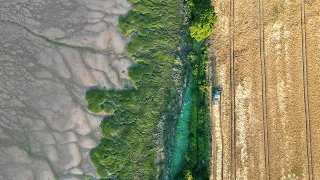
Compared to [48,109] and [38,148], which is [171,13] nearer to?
[48,109]

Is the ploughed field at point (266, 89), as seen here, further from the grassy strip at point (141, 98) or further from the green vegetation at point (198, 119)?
the grassy strip at point (141, 98)

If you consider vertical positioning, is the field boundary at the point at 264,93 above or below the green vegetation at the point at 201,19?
below

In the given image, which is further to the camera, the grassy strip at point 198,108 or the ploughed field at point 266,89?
the ploughed field at point 266,89

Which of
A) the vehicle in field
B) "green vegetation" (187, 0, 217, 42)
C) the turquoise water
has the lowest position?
the turquoise water

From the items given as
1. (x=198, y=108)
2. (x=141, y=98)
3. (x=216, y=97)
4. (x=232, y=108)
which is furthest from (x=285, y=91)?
(x=141, y=98)

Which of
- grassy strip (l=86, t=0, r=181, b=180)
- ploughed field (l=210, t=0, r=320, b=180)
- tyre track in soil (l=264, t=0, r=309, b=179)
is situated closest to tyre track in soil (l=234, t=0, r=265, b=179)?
ploughed field (l=210, t=0, r=320, b=180)

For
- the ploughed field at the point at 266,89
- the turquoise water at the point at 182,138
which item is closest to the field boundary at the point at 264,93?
the ploughed field at the point at 266,89

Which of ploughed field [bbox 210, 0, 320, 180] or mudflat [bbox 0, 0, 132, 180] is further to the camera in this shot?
ploughed field [bbox 210, 0, 320, 180]

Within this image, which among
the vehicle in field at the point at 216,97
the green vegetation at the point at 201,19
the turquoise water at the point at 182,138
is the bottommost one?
the turquoise water at the point at 182,138

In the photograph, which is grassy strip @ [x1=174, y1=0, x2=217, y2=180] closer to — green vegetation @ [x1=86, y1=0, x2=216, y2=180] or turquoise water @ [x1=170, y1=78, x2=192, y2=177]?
green vegetation @ [x1=86, y1=0, x2=216, y2=180]
